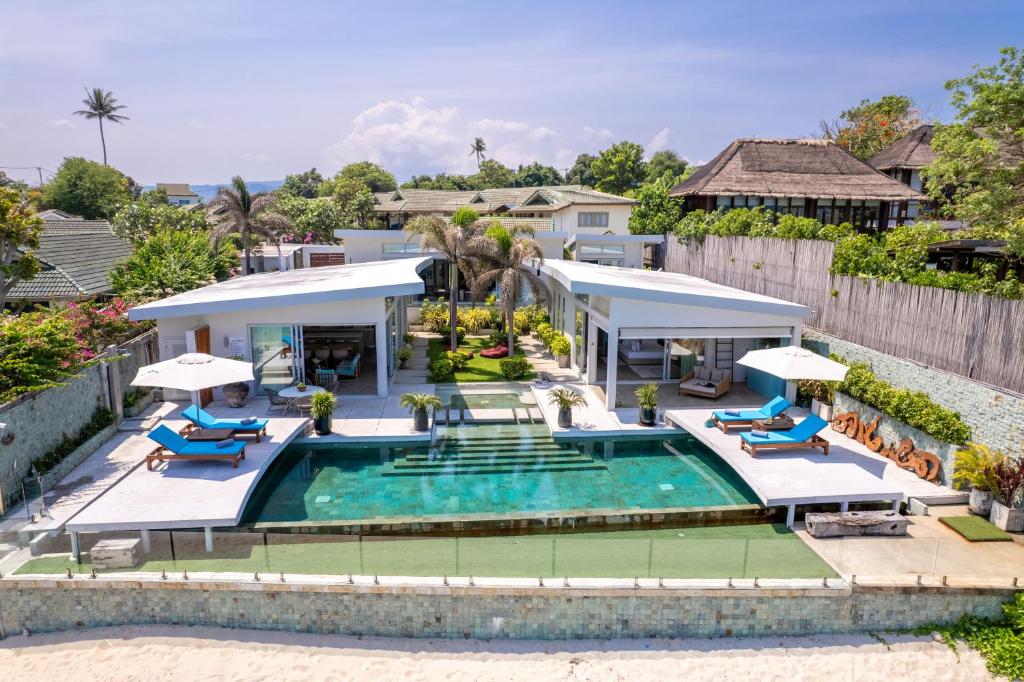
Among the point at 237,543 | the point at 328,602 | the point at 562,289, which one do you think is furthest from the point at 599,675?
the point at 562,289

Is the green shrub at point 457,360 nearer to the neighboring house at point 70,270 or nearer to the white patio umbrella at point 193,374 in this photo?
the white patio umbrella at point 193,374

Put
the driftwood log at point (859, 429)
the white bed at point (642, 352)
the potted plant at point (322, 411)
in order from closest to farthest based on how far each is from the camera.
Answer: the driftwood log at point (859, 429) → the potted plant at point (322, 411) → the white bed at point (642, 352)

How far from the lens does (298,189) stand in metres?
115

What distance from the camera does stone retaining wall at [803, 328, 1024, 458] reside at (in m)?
11.8

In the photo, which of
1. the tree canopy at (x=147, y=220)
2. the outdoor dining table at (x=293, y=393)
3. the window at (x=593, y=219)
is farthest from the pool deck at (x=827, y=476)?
the tree canopy at (x=147, y=220)

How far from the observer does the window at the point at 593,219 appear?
1720 inches

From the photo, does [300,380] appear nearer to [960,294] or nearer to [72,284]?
[72,284]

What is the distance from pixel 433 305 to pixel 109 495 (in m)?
20.0

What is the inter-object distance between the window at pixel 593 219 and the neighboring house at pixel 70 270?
27.7m

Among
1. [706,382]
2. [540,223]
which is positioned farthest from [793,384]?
[540,223]

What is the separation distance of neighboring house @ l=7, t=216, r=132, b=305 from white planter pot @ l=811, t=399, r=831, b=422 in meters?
25.7

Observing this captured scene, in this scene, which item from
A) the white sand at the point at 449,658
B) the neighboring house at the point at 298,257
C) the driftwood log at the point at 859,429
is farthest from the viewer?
the neighboring house at the point at 298,257

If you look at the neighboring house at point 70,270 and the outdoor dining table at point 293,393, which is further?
the neighboring house at point 70,270

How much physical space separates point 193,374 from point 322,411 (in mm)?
2988
